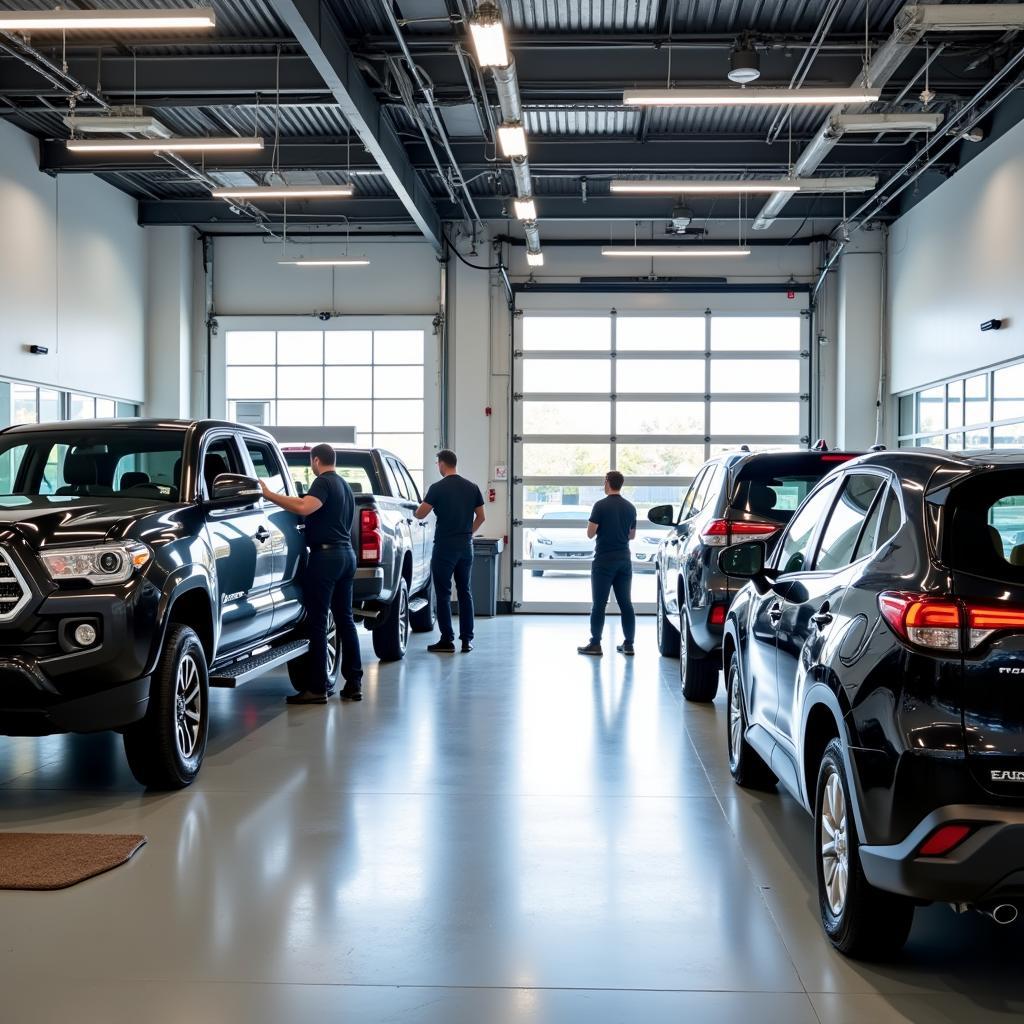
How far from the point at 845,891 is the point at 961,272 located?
11.6 meters

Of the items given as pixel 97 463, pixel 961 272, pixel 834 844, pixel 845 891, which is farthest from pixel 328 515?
pixel 961 272

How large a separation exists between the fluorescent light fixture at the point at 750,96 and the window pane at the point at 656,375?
8444mm

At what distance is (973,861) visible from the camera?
10.2ft

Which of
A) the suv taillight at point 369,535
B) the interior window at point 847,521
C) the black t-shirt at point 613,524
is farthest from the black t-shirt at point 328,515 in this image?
the interior window at point 847,521

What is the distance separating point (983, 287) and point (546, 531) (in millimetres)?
7418

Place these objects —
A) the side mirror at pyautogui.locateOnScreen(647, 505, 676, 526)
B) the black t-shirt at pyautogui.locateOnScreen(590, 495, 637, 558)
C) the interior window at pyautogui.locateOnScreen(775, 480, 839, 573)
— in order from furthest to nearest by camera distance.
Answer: the black t-shirt at pyautogui.locateOnScreen(590, 495, 637, 558) < the side mirror at pyautogui.locateOnScreen(647, 505, 676, 526) < the interior window at pyautogui.locateOnScreen(775, 480, 839, 573)

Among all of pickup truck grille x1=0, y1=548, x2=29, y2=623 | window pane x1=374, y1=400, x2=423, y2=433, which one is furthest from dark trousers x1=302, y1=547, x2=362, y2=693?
window pane x1=374, y1=400, x2=423, y2=433

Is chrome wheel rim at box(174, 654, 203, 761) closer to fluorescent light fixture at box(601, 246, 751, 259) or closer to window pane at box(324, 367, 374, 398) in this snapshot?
fluorescent light fixture at box(601, 246, 751, 259)

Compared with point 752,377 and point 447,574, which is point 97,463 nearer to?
point 447,574

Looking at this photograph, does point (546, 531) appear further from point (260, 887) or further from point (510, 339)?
point (260, 887)

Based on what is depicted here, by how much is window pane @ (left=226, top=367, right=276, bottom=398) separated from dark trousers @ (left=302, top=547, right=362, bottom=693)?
9.89 m

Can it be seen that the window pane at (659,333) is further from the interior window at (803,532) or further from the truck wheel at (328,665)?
the interior window at (803,532)

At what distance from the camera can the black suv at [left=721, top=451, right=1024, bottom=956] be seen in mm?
3139

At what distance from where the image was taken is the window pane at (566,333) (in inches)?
705
